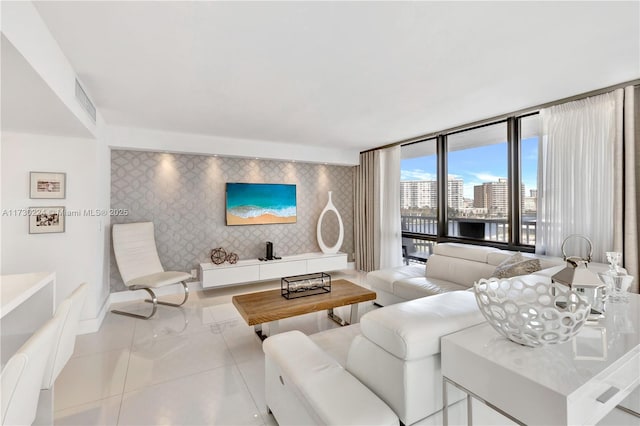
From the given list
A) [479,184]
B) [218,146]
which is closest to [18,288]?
[218,146]

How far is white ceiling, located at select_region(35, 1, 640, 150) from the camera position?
170 cm

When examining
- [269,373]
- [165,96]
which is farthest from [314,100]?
[269,373]

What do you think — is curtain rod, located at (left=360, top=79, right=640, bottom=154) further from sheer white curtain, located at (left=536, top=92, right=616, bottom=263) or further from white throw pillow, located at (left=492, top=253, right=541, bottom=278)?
white throw pillow, located at (left=492, top=253, right=541, bottom=278)

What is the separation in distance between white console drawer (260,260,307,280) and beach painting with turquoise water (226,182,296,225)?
0.79 meters

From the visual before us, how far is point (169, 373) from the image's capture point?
2.38 m

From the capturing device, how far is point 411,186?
522 centimetres

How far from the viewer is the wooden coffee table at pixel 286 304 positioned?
2639 mm

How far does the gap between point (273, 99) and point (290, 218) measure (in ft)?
8.95

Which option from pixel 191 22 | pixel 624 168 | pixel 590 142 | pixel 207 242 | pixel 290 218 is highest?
pixel 191 22

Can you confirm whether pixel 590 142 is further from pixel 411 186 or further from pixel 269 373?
pixel 269 373

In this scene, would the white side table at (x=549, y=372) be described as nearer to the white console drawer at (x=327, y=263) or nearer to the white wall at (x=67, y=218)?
the white wall at (x=67, y=218)

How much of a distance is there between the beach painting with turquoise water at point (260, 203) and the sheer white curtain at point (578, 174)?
12.3ft

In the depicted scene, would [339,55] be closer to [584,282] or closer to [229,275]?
[584,282]

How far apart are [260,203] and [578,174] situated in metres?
4.29
